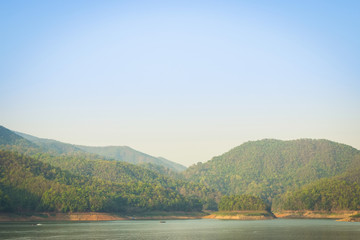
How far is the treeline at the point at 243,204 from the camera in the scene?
610 ft

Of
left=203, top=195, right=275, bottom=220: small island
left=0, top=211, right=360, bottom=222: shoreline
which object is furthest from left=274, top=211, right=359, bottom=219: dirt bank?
left=203, top=195, right=275, bottom=220: small island

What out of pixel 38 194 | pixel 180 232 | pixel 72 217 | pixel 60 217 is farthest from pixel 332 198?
pixel 38 194

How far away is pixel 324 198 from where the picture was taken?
7377 inches

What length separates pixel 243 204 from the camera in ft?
616

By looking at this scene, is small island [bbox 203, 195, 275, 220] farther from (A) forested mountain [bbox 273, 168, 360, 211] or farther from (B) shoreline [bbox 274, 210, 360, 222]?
(A) forested mountain [bbox 273, 168, 360, 211]

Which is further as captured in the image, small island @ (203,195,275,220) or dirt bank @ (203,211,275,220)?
small island @ (203,195,275,220)

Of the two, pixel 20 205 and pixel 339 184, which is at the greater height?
pixel 339 184

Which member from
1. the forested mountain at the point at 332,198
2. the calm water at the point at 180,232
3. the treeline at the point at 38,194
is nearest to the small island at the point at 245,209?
the forested mountain at the point at 332,198

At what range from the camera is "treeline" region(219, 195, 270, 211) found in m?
186

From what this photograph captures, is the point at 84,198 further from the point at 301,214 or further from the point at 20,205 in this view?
the point at 301,214

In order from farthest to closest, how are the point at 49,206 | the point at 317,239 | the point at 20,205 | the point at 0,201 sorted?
the point at 49,206
the point at 20,205
the point at 0,201
the point at 317,239

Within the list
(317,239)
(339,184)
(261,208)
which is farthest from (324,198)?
(317,239)

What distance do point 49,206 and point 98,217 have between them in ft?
70.3

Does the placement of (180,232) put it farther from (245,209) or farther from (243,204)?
(243,204)
